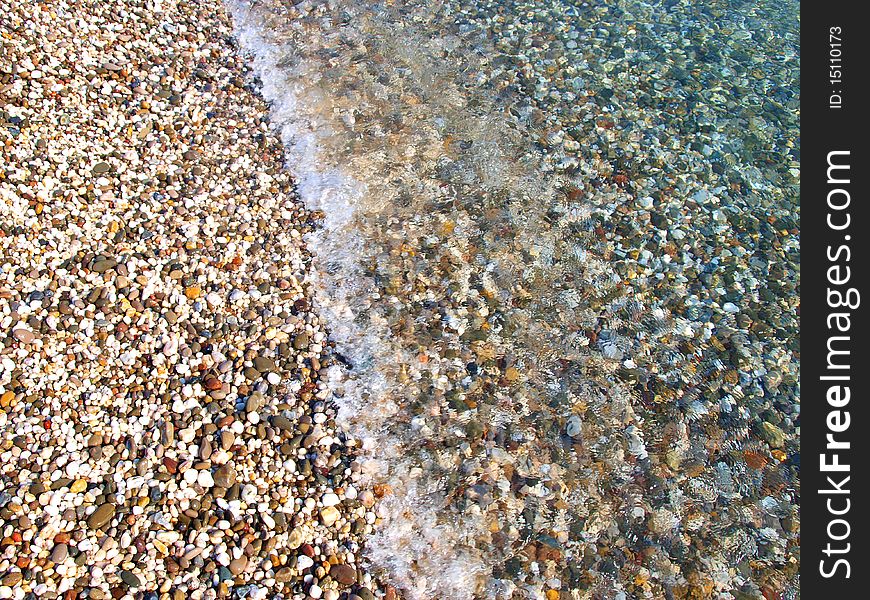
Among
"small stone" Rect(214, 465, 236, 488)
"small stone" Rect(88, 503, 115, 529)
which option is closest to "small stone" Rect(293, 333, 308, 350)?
"small stone" Rect(214, 465, 236, 488)

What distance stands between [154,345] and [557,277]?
10.4 feet

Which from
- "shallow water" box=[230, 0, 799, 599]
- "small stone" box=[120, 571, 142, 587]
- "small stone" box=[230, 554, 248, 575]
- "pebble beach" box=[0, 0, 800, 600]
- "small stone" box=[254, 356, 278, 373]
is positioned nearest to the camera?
"small stone" box=[120, 571, 142, 587]

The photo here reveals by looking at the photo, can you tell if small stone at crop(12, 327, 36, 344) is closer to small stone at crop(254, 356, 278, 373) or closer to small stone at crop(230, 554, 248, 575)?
small stone at crop(254, 356, 278, 373)

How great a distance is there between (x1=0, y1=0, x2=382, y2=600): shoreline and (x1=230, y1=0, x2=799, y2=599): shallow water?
0.33m

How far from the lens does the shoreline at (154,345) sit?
4.22m

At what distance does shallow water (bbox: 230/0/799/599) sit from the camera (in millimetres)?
4652

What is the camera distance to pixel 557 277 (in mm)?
6082

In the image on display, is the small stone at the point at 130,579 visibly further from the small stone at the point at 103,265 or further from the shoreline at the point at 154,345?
the small stone at the point at 103,265

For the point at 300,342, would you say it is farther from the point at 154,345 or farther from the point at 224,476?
the point at 224,476

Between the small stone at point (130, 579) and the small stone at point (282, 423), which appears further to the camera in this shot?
the small stone at point (282, 423)

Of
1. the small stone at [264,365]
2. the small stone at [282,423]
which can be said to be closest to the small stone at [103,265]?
the small stone at [264,365]

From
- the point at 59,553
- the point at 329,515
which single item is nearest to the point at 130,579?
the point at 59,553

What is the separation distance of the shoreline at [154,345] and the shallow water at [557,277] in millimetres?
330
